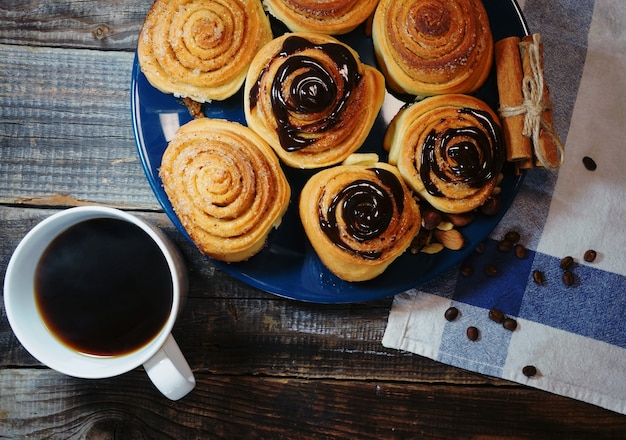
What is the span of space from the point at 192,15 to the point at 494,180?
2.94ft

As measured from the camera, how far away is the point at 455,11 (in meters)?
1.59

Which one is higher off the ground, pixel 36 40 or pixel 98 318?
pixel 36 40

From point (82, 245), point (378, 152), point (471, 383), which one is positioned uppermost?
point (378, 152)

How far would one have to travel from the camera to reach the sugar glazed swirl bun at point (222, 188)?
1.54m

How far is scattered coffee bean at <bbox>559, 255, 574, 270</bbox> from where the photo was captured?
72.1 inches

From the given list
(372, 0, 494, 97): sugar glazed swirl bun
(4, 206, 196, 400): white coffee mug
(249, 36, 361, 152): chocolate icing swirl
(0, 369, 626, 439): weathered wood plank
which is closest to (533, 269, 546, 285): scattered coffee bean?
(0, 369, 626, 439): weathered wood plank

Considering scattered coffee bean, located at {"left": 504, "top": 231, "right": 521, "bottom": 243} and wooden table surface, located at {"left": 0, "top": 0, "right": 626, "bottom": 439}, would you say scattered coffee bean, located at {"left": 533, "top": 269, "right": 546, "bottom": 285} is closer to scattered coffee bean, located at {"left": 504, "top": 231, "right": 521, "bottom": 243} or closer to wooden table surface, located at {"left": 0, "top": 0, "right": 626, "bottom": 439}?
scattered coffee bean, located at {"left": 504, "top": 231, "right": 521, "bottom": 243}

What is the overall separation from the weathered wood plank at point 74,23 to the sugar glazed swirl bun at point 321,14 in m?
0.46

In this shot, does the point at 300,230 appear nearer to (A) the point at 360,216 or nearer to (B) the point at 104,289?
(A) the point at 360,216

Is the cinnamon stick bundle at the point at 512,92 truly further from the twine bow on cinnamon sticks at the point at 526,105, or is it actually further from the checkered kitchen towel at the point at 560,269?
the checkered kitchen towel at the point at 560,269

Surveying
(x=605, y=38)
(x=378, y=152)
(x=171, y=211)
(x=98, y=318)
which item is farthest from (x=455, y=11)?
(x=98, y=318)

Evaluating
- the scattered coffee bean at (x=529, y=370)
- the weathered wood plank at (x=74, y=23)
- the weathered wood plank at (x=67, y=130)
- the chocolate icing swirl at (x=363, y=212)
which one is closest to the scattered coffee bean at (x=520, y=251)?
the scattered coffee bean at (x=529, y=370)

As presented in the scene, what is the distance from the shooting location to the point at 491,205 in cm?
164

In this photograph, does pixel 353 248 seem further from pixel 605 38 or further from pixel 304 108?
pixel 605 38
